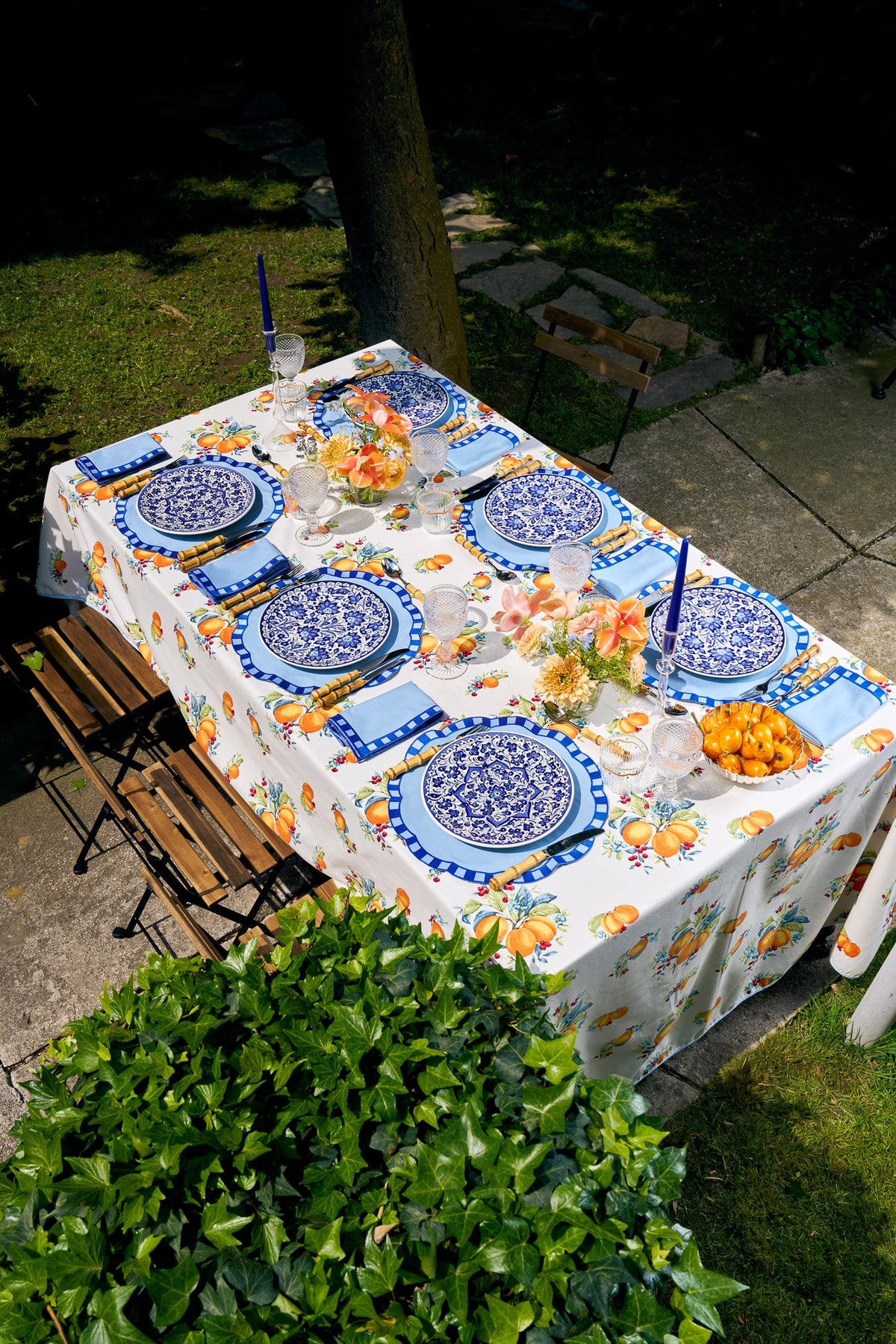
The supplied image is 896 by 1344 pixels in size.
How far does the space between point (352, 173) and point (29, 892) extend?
3671mm

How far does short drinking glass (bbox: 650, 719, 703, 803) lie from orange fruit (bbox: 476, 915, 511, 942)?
555 millimetres

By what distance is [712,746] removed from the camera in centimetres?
259

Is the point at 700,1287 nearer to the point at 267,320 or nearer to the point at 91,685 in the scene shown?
the point at 91,685

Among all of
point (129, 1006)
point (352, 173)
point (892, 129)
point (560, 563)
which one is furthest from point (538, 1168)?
point (892, 129)

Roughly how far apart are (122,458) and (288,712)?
1.51 meters

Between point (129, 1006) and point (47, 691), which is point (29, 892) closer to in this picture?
point (47, 691)

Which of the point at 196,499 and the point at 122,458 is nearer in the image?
the point at 196,499

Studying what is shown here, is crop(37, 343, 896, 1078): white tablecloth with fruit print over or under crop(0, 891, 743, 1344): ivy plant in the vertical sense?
under

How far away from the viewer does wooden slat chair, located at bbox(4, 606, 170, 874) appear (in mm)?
3641

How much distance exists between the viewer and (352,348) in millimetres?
6570

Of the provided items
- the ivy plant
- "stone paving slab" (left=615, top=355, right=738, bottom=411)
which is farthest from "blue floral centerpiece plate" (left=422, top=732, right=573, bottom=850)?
"stone paving slab" (left=615, top=355, right=738, bottom=411)

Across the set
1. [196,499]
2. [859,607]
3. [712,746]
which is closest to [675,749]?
[712,746]

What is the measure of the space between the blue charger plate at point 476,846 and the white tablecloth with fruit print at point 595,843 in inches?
1.1

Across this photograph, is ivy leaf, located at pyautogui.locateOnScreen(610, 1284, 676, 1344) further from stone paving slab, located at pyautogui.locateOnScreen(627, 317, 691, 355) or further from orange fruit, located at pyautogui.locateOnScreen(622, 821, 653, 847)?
stone paving slab, located at pyautogui.locateOnScreen(627, 317, 691, 355)
